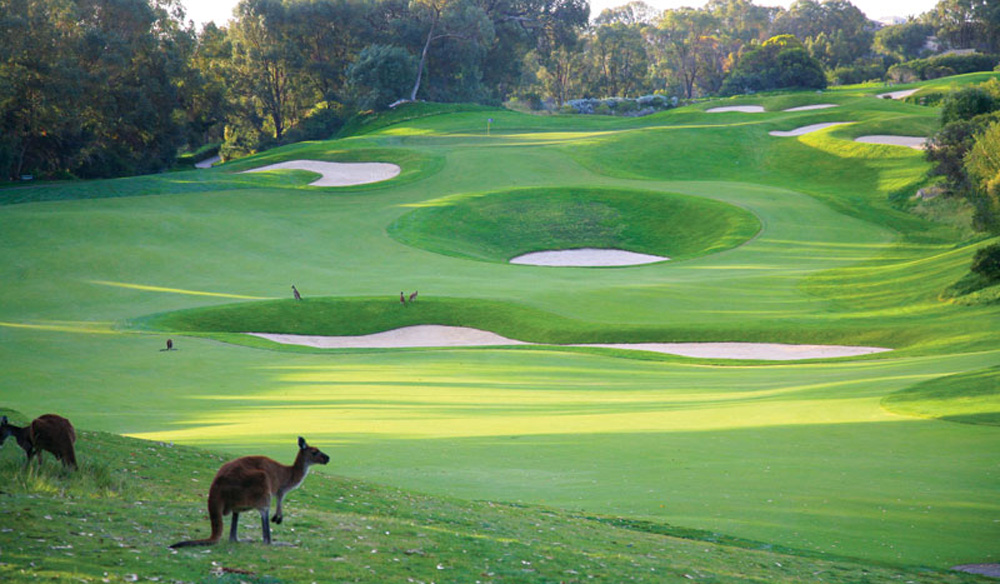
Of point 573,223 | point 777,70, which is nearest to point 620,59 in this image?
point 777,70

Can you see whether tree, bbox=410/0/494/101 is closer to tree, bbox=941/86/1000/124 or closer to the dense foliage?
the dense foliage

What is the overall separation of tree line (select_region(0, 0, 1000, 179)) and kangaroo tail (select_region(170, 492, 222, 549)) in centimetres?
6327

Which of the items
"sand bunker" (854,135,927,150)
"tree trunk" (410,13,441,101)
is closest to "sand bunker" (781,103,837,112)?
"sand bunker" (854,135,927,150)

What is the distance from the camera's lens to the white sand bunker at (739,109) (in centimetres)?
8365

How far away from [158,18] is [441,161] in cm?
3544

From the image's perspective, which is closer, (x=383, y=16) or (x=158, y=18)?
(x=158, y=18)

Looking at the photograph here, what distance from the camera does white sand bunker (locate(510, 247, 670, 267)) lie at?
49.0 meters

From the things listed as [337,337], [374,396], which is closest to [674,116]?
[337,337]

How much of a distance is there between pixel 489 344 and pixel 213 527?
23.8 meters

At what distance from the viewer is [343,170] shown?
65.3 metres

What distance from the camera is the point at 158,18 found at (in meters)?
81.3

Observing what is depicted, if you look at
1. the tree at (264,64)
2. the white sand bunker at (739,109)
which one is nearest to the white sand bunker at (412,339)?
the white sand bunker at (739,109)

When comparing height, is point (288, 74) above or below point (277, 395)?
above

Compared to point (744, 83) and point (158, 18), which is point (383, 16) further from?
point (744, 83)
